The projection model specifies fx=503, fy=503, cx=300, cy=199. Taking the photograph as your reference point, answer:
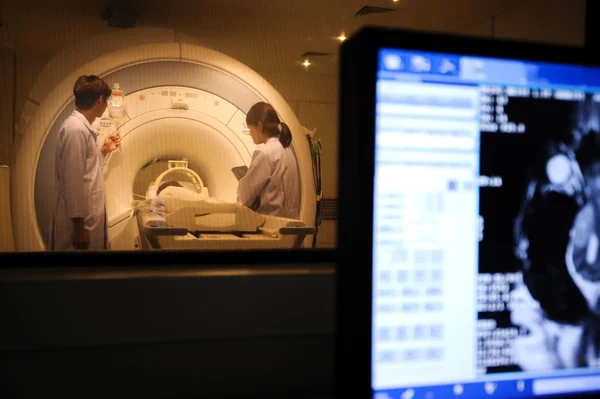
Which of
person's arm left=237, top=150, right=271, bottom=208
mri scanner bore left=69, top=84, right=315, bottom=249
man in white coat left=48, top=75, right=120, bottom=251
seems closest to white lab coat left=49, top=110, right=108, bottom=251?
man in white coat left=48, top=75, right=120, bottom=251

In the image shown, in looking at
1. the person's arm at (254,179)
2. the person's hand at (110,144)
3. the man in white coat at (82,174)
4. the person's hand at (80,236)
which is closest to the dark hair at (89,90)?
the man in white coat at (82,174)

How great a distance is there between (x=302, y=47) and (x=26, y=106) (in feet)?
3.25

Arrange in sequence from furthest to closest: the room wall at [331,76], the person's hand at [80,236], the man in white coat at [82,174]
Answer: the man in white coat at [82,174] → the person's hand at [80,236] → the room wall at [331,76]

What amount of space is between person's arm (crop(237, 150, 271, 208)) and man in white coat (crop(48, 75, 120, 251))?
470 millimetres

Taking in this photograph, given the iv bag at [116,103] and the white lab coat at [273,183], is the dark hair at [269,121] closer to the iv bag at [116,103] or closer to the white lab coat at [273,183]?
the white lab coat at [273,183]

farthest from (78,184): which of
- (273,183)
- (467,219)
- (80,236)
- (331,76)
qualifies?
(467,219)

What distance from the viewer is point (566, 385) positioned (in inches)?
16.0

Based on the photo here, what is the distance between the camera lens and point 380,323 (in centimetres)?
35

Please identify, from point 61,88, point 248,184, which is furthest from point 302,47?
point 61,88

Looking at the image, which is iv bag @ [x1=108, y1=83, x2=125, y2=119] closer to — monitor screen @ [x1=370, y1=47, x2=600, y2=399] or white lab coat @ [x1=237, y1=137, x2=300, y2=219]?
white lab coat @ [x1=237, y1=137, x2=300, y2=219]

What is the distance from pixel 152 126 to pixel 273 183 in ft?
1.63

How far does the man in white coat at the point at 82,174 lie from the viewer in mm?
1583

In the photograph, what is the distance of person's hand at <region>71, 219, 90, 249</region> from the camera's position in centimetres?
139

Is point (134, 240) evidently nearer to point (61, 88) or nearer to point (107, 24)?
point (61, 88)
